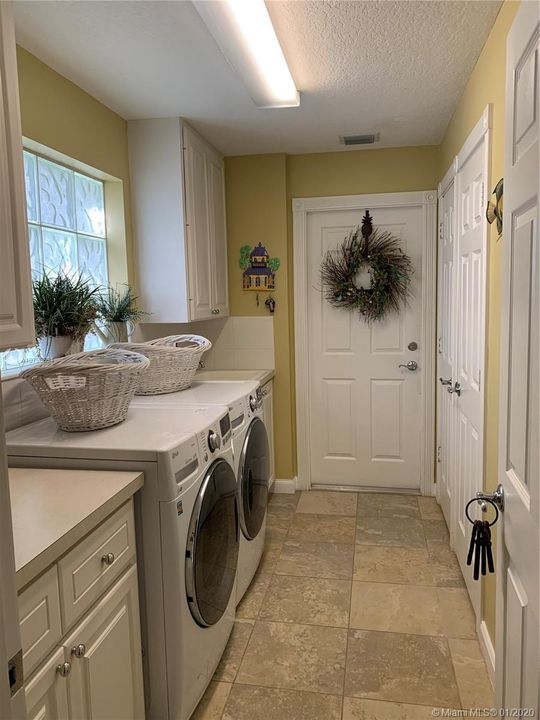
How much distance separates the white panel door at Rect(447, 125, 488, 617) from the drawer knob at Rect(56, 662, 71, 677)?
62.7 inches

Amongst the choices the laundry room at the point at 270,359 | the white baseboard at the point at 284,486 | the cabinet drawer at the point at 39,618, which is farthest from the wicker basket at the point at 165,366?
the white baseboard at the point at 284,486

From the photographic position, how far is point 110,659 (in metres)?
1.39

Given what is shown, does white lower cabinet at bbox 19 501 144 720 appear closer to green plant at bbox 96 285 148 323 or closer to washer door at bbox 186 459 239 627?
washer door at bbox 186 459 239 627

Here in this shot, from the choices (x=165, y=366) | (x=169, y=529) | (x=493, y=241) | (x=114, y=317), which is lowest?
(x=169, y=529)

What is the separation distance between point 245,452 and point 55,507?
43.7 inches

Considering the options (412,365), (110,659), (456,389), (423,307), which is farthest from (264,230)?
(110,659)

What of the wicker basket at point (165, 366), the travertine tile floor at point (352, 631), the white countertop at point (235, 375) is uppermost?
the wicker basket at point (165, 366)

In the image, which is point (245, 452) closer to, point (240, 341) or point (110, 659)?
point (110, 659)

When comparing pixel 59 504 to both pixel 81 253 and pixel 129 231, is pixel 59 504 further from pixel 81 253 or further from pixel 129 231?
pixel 129 231

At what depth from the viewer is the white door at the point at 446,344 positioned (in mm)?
2885

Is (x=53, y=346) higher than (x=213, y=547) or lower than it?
higher

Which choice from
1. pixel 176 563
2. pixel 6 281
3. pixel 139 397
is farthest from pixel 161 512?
pixel 139 397

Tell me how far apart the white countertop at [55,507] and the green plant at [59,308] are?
63cm

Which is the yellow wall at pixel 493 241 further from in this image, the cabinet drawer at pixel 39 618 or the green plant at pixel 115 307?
the green plant at pixel 115 307
